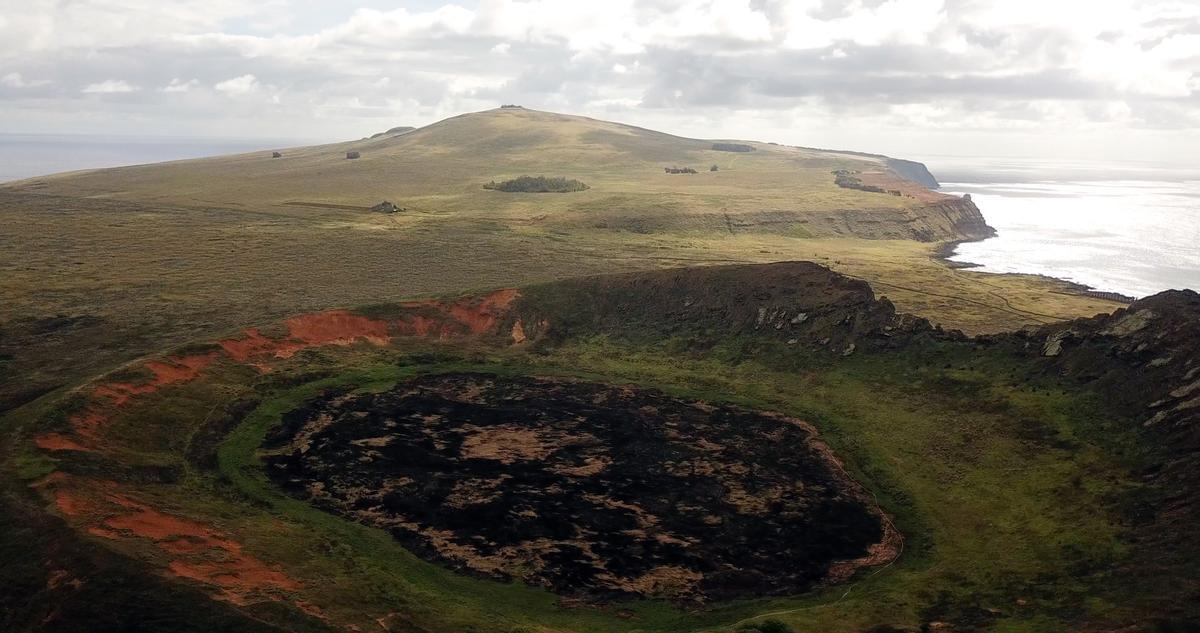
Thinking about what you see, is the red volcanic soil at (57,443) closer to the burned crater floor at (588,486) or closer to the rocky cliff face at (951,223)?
the burned crater floor at (588,486)

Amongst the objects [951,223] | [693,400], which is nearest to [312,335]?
[693,400]

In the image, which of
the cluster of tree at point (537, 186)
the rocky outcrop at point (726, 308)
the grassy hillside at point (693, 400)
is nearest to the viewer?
the grassy hillside at point (693, 400)

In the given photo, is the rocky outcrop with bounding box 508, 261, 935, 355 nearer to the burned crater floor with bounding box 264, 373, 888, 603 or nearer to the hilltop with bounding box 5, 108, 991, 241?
the burned crater floor with bounding box 264, 373, 888, 603

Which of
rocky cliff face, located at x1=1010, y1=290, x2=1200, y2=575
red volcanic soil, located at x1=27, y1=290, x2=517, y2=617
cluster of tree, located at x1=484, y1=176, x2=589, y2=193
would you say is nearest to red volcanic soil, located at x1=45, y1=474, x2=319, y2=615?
red volcanic soil, located at x1=27, y1=290, x2=517, y2=617

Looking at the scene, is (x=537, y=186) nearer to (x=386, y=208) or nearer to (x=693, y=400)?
(x=386, y=208)

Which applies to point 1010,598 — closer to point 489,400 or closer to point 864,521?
point 864,521

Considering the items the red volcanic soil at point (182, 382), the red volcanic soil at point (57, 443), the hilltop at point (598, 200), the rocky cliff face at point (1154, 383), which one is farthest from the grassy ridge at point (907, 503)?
the hilltop at point (598, 200)

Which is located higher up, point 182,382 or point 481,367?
point 182,382
